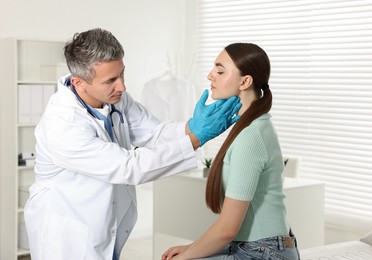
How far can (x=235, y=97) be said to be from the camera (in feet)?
7.43

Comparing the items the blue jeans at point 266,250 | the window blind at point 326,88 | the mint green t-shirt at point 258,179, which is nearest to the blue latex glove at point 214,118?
the mint green t-shirt at point 258,179

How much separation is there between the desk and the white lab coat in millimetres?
1429

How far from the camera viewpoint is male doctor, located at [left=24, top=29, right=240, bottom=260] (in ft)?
7.03

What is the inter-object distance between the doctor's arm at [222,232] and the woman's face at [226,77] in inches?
A: 15.6

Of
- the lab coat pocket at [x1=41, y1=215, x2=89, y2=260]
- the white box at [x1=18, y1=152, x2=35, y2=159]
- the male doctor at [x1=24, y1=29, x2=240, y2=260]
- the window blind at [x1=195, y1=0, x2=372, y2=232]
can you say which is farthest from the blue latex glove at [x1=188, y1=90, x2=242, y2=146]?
the white box at [x1=18, y1=152, x2=35, y2=159]

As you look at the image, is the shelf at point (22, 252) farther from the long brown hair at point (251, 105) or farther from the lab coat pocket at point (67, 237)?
the long brown hair at point (251, 105)

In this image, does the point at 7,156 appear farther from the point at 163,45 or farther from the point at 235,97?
the point at 235,97

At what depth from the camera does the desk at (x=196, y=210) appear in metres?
3.64

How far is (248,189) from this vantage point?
2070mm

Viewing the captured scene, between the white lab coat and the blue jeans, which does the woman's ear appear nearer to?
the white lab coat

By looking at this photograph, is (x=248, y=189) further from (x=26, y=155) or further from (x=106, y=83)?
(x=26, y=155)

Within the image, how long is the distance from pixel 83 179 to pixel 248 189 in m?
0.57

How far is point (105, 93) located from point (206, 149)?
3299 millimetres

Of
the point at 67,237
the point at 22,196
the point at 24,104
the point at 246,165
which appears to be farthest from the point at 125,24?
the point at 246,165
